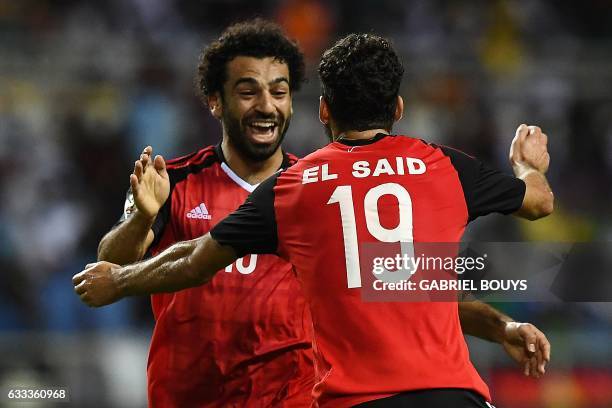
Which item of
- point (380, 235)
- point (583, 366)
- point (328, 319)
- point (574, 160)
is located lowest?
point (583, 366)

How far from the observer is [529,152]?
448cm

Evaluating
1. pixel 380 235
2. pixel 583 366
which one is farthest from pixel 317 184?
pixel 583 366

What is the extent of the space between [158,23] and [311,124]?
112 inches

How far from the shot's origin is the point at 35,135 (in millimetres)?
10742

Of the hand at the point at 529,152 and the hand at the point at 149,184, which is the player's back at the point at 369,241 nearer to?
the hand at the point at 529,152

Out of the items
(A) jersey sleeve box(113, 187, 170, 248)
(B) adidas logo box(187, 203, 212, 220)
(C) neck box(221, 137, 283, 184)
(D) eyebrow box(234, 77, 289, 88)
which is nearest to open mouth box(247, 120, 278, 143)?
(C) neck box(221, 137, 283, 184)

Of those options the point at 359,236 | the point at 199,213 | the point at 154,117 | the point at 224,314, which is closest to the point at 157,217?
the point at 199,213

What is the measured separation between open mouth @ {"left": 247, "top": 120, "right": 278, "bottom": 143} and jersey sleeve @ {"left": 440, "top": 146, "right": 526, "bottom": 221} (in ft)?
5.15

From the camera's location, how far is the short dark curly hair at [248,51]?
5711mm

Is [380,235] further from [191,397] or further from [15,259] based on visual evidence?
[15,259]

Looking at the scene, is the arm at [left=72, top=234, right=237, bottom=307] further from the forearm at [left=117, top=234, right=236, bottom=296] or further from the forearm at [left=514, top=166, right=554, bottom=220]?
the forearm at [left=514, top=166, right=554, bottom=220]

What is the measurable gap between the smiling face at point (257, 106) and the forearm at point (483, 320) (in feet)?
4.88

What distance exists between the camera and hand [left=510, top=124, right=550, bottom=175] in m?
4.44

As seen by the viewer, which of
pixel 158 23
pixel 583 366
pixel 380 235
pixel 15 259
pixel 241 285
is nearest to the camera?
pixel 380 235
